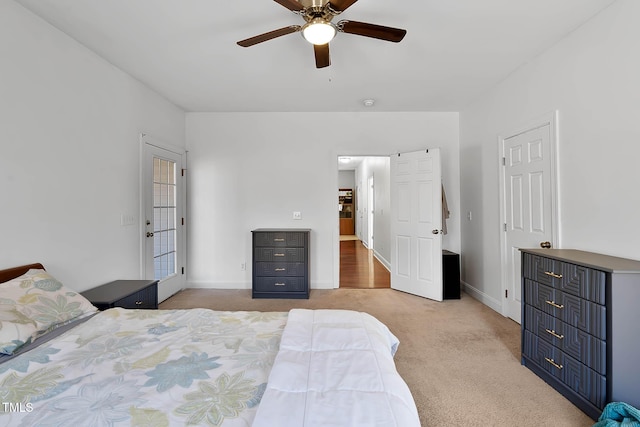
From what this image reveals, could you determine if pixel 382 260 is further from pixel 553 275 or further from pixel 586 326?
pixel 586 326

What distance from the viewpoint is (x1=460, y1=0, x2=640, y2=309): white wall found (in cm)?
188

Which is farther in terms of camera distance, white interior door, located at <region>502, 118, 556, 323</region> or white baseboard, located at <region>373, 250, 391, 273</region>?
white baseboard, located at <region>373, 250, 391, 273</region>

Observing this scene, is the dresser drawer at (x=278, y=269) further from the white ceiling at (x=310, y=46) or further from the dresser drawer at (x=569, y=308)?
the dresser drawer at (x=569, y=308)

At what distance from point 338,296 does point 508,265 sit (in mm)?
2066

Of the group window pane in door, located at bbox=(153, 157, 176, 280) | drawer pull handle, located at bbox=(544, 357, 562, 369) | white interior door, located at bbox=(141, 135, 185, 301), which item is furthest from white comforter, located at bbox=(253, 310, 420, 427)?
window pane in door, located at bbox=(153, 157, 176, 280)

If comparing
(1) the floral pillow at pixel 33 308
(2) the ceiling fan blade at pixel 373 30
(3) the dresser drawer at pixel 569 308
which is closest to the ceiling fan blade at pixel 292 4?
(2) the ceiling fan blade at pixel 373 30

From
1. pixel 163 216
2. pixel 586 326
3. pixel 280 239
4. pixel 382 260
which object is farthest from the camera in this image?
pixel 382 260

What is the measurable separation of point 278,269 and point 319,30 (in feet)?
→ 9.40

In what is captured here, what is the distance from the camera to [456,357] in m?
2.35

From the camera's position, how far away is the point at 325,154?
14.1 feet

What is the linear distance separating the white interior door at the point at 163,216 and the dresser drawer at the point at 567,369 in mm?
3812

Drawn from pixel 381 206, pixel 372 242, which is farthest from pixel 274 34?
pixel 372 242

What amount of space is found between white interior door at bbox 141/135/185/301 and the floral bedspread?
2.05 meters

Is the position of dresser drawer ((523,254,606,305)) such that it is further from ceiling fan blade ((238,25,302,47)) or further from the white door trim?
ceiling fan blade ((238,25,302,47))
